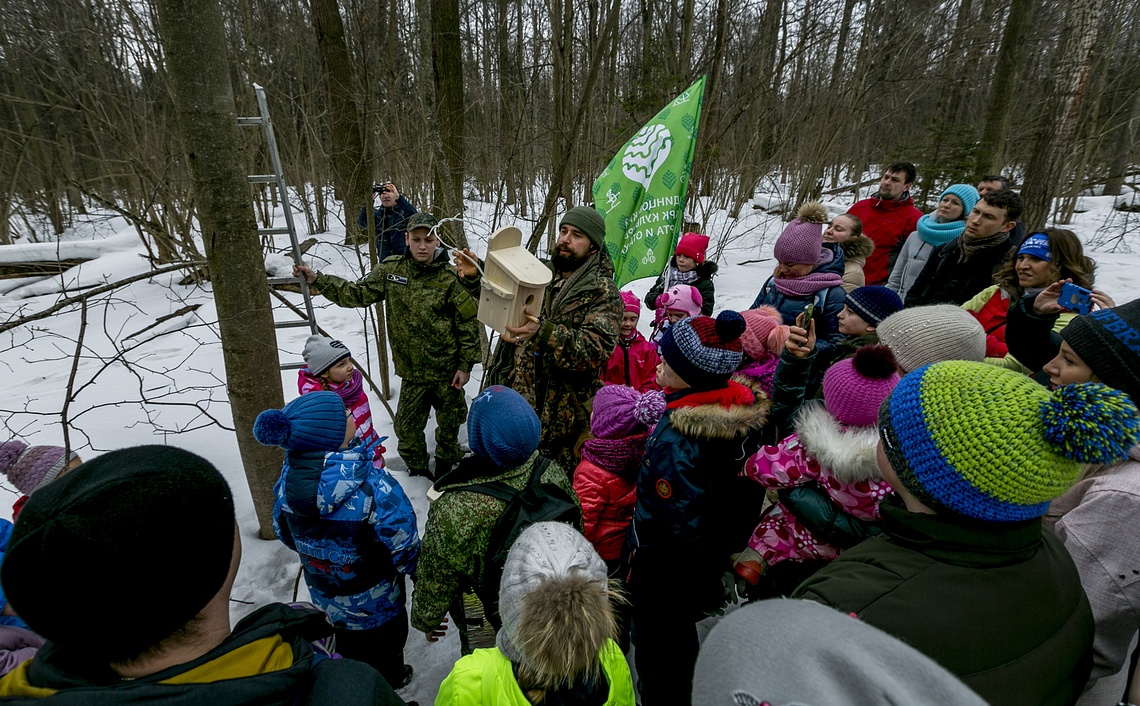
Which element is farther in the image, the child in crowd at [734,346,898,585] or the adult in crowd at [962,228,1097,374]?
the adult in crowd at [962,228,1097,374]

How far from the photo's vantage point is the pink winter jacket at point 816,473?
1652 millimetres

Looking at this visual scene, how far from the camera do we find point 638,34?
14.0 m

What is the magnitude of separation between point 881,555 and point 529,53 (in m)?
13.7

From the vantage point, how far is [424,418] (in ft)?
12.3

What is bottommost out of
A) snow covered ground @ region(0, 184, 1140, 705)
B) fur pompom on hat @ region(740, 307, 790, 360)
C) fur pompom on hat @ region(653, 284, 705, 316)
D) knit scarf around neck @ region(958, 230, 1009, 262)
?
snow covered ground @ region(0, 184, 1140, 705)

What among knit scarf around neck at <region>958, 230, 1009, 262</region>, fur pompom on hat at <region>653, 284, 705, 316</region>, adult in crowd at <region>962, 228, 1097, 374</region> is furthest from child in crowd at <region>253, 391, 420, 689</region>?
knit scarf around neck at <region>958, 230, 1009, 262</region>

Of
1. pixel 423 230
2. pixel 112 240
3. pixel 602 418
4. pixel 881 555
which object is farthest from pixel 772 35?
pixel 112 240

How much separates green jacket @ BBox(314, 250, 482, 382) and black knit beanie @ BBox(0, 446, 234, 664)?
103 inches

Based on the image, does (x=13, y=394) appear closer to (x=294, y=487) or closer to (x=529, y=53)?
(x=294, y=487)

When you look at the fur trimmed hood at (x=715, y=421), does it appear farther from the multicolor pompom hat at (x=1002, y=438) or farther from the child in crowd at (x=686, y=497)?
the multicolor pompom hat at (x=1002, y=438)

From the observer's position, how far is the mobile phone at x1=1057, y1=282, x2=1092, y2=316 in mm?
2484

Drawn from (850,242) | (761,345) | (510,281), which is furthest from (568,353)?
(850,242)

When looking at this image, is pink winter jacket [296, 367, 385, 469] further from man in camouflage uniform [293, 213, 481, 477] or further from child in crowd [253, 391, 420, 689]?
child in crowd [253, 391, 420, 689]

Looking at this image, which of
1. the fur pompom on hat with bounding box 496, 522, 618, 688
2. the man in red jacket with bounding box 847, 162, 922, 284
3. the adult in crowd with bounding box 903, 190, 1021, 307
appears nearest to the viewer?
the fur pompom on hat with bounding box 496, 522, 618, 688
